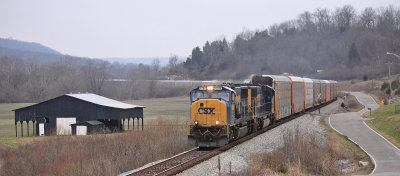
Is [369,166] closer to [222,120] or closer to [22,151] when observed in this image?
[222,120]

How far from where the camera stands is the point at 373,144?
27.9 meters

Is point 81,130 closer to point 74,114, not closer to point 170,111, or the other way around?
point 74,114

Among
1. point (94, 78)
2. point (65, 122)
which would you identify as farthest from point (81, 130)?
point (94, 78)

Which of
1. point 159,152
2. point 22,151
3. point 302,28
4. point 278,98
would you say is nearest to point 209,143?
point 159,152

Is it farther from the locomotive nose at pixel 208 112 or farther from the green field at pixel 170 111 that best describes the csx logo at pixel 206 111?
the green field at pixel 170 111

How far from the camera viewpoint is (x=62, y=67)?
15662 cm

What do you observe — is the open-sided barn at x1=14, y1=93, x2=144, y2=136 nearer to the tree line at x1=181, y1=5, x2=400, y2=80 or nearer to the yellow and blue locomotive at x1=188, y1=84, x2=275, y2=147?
the tree line at x1=181, y1=5, x2=400, y2=80

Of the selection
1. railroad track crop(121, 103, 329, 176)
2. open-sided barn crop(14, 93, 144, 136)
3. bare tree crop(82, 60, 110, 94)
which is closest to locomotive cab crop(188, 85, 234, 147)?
railroad track crop(121, 103, 329, 176)

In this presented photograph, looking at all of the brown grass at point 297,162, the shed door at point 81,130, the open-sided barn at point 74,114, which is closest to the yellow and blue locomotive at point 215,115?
the brown grass at point 297,162

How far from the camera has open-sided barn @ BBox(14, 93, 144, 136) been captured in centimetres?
5209

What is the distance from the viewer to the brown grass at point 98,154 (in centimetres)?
1955

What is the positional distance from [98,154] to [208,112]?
20.9 ft

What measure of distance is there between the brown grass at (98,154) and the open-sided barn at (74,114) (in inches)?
691

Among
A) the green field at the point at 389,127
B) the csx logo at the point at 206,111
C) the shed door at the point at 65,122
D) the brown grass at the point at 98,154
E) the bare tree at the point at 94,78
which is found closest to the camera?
the brown grass at the point at 98,154
